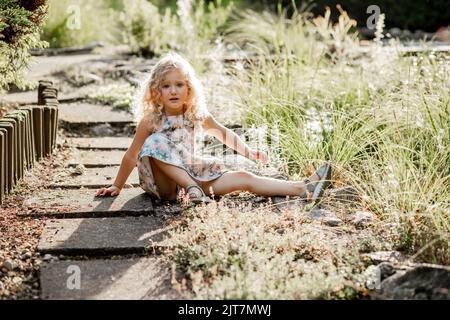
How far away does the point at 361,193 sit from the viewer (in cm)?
389

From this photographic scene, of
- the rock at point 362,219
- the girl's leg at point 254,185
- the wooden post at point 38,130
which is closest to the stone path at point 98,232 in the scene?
the wooden post at point 38,130

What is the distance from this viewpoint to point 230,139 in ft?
14.0

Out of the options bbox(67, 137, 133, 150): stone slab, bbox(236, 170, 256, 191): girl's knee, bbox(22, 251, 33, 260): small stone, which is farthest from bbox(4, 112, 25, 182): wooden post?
bbox(236, 170, 256, 191): girl's knee

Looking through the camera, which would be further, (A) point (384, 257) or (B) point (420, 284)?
(A) point (384, 257)

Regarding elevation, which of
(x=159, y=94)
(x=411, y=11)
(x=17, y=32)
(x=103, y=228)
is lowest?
(x=103, y=228)

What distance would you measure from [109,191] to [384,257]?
1727 mm

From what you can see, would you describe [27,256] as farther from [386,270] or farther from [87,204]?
[386,270]

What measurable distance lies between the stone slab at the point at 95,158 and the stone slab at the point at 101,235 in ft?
4.21

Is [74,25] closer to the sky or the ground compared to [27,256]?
closer to the sky

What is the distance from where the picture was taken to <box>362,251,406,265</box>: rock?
3047 millimetres

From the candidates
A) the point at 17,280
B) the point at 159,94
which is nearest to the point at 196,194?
the point at 159,94

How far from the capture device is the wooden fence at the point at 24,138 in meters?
3.96
